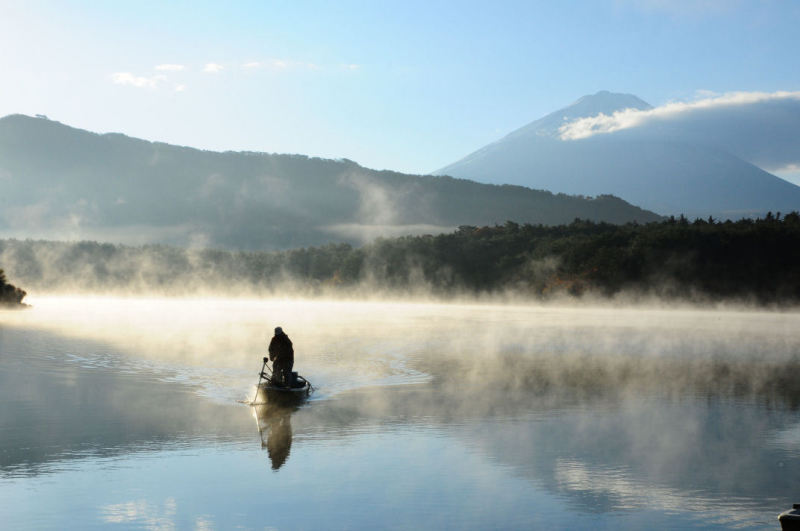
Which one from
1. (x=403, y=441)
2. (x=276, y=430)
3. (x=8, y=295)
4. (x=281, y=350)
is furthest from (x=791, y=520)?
(x=8, y=295)

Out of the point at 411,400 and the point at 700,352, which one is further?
the point at 700,352

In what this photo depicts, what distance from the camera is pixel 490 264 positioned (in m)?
129

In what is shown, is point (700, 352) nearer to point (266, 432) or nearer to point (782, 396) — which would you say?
point (782, 396)

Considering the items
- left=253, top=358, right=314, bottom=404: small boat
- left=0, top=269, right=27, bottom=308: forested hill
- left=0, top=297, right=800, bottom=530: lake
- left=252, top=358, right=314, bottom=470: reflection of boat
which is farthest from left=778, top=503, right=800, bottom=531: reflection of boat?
left=0, top=269, right=27, bottom=308: forested hill

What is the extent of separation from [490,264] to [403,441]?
107676mm

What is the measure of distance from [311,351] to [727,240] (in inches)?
2646

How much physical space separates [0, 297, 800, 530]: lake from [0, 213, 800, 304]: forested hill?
53.8 metres

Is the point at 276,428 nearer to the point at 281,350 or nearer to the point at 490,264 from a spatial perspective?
the point at 281,350

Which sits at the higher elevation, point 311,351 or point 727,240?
point 727,240

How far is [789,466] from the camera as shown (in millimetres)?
19094

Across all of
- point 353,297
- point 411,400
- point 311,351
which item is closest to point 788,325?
point 311,351

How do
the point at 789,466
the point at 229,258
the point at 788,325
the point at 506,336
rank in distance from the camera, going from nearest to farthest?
the point at 789,466
the point at 506,336
the point at 788,325
the point at 229,258

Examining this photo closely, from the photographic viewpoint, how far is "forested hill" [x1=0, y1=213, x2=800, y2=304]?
98500mm

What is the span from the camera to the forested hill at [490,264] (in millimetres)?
98500
